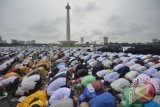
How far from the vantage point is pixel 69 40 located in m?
69.6

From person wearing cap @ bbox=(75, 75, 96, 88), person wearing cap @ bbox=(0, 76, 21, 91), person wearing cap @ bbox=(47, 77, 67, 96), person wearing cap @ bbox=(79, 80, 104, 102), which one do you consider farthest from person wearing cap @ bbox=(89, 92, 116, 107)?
person wearing cap @ bbox=(0, 76, 21, 91)

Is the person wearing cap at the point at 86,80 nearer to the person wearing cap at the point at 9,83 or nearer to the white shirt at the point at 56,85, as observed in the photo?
the white shirt at the point at 56,85

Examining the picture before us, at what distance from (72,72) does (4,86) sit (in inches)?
122

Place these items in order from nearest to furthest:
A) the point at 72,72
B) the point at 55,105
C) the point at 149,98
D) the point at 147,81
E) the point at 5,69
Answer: the point at 55,105 < the point at 149,98 < the point at 147,81 < the point at 72,72 < the point at 5,69

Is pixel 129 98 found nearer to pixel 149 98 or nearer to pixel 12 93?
pixel 149 98

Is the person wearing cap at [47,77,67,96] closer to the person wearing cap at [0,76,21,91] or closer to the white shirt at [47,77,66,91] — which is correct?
the white shirt at [47,77,66,91]

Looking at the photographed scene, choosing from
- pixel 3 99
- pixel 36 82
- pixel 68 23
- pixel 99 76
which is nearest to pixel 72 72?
pixel 99 76

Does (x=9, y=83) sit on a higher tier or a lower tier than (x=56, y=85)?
lower

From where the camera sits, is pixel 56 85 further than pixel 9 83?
No

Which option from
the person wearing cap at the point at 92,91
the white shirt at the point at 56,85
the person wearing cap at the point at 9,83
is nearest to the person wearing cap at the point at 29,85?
the person wearing cap at the point at 9,83

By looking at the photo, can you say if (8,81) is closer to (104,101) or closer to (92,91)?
(92,91)

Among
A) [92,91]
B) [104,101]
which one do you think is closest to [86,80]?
[92,91]

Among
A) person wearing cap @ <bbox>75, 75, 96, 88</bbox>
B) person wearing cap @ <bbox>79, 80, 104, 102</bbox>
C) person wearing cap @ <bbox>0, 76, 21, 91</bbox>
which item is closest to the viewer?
person wearing cap @ <bbox>79, 80, 104, 102</bbox>

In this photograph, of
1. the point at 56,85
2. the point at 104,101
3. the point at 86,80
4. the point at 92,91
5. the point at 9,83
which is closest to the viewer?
the point at 104,101
